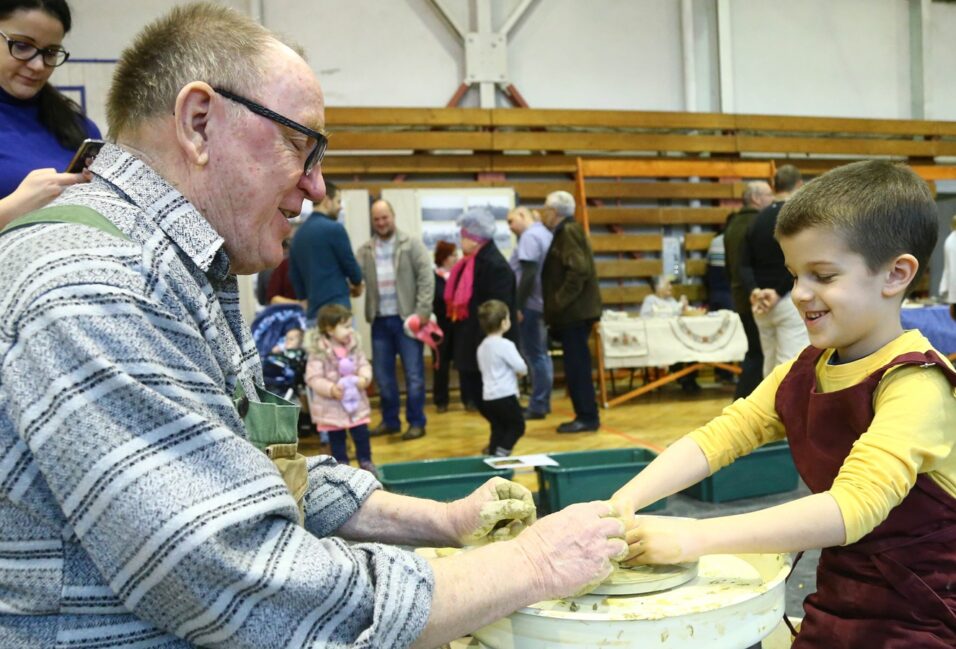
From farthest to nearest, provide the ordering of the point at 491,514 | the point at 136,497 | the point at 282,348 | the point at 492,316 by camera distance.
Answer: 1. the point at 282,348
2. the point at 492,316
3. the point at 491,514
4. the point at 136,497

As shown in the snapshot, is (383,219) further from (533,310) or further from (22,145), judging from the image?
(22,145)

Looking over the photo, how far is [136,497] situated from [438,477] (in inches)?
91.6

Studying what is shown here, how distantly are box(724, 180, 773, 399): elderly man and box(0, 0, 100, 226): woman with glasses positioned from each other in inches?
145

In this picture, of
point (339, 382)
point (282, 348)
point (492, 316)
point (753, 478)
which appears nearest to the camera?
point (753, 478)

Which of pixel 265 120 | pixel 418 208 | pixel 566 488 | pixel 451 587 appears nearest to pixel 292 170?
pixel 265 120

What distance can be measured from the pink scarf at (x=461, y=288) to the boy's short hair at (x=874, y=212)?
12.8 ft

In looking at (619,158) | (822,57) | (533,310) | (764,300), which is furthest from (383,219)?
(822,57)

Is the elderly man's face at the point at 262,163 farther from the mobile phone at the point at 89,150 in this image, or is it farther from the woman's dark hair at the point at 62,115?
the woman's dark hair at the point at 62,115

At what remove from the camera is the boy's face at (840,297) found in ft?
4.17

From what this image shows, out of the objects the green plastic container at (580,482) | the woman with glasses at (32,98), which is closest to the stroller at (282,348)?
the green plastic container at (580,482)

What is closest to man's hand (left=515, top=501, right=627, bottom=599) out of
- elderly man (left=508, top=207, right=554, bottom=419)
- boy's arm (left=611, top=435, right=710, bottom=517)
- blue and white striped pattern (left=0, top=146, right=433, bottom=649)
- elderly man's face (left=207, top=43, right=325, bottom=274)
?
blue and white striped pattern (left=0, top=146, right=433, bottom=649)

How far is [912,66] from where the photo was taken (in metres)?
9.86

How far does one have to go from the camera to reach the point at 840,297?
4.16ft

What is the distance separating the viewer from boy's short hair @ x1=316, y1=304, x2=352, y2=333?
4.40m
